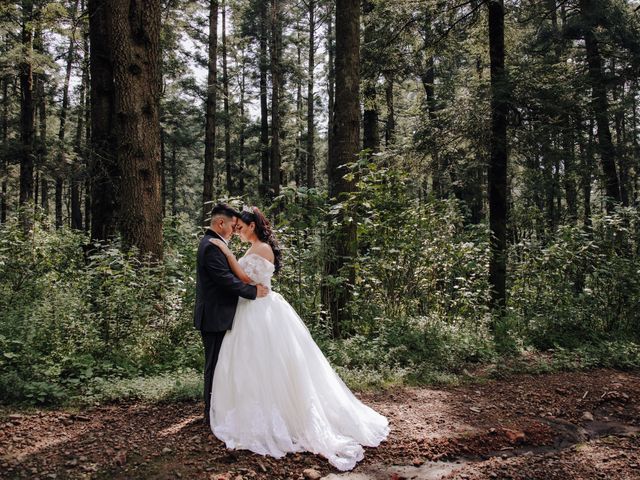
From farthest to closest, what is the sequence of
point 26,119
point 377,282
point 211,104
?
point 211,104, point 26,119, point 377,282

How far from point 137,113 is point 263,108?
23.1 meters

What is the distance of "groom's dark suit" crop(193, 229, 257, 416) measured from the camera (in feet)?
14.6

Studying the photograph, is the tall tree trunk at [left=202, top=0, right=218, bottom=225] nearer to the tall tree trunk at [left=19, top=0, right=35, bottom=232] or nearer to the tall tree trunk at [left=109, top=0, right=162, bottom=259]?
the tall tree trunk at [left=19, top=0, right=35, bottom=232]

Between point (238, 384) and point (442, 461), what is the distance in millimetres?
2005

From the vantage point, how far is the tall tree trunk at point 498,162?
9730 mm

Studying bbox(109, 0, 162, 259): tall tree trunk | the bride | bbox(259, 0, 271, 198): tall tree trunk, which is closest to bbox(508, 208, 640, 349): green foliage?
the bride

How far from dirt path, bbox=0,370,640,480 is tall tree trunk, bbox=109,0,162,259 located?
3.51m

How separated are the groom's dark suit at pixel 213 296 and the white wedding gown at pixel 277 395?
0.13 meters

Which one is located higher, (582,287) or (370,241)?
(370,241)

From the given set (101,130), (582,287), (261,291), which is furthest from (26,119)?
(582,287)

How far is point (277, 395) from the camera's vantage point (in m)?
4.39

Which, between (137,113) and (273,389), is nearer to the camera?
(273,389)

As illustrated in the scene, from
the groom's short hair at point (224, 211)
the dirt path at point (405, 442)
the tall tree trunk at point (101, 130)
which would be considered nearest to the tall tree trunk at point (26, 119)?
the tall tree trunk at point (101, 130)

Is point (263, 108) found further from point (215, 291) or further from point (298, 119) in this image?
point (215, 291)
